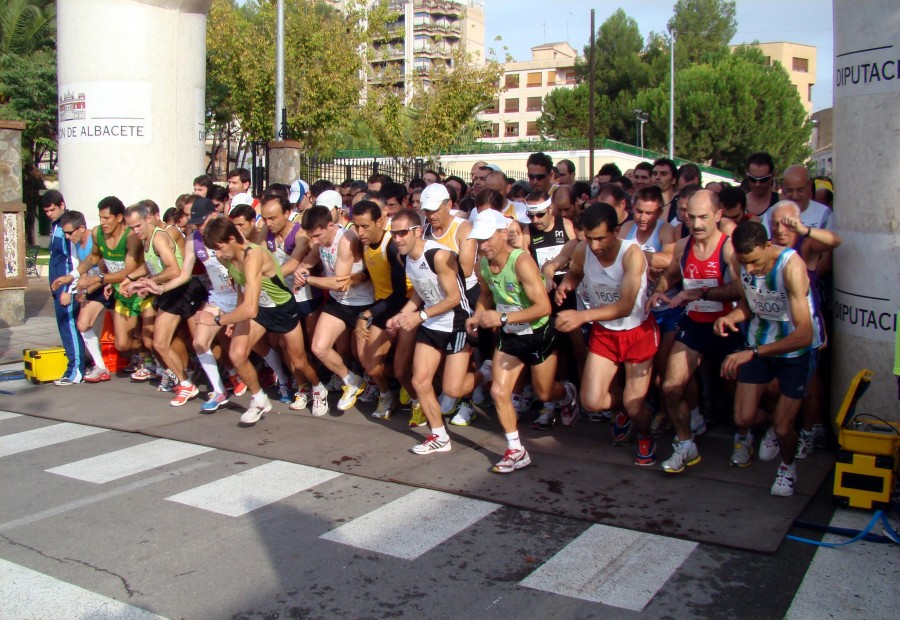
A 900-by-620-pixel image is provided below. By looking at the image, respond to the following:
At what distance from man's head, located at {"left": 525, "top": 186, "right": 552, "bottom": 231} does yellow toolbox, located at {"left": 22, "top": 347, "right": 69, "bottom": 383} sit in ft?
18.9

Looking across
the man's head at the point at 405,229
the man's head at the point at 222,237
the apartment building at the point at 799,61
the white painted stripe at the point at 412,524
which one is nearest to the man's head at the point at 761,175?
the man's head at the point at 405,229

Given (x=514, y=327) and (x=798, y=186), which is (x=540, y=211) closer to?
(x=514, y=327)

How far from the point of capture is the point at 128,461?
684cm

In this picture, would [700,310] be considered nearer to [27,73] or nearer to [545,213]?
[545,213]

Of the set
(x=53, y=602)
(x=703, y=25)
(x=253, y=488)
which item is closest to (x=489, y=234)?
(x=253, y=488)

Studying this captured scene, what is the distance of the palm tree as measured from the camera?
28.5 meters

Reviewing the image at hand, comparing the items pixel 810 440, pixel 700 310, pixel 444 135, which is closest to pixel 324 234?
pixel 700 310

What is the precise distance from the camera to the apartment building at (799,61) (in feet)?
288

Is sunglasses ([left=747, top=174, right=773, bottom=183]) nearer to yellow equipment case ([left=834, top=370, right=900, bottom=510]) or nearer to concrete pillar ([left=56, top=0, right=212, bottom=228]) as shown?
yellow equipment case ([left=834, top=370, right=900, bottom=510])

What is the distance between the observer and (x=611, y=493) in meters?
5.88

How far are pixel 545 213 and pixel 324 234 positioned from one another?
1.99 meters

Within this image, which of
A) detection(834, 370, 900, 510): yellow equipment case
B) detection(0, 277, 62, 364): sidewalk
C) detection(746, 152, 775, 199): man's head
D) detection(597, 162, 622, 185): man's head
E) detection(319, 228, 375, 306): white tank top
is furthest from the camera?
detection(0, 277, 62, 364): sidewalk

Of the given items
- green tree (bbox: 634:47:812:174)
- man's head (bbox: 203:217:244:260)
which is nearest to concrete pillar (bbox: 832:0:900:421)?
man's head (bbox: 203:217:244:260)

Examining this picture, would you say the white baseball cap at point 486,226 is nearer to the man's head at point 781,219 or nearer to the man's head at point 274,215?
the man's head at point 781,219
